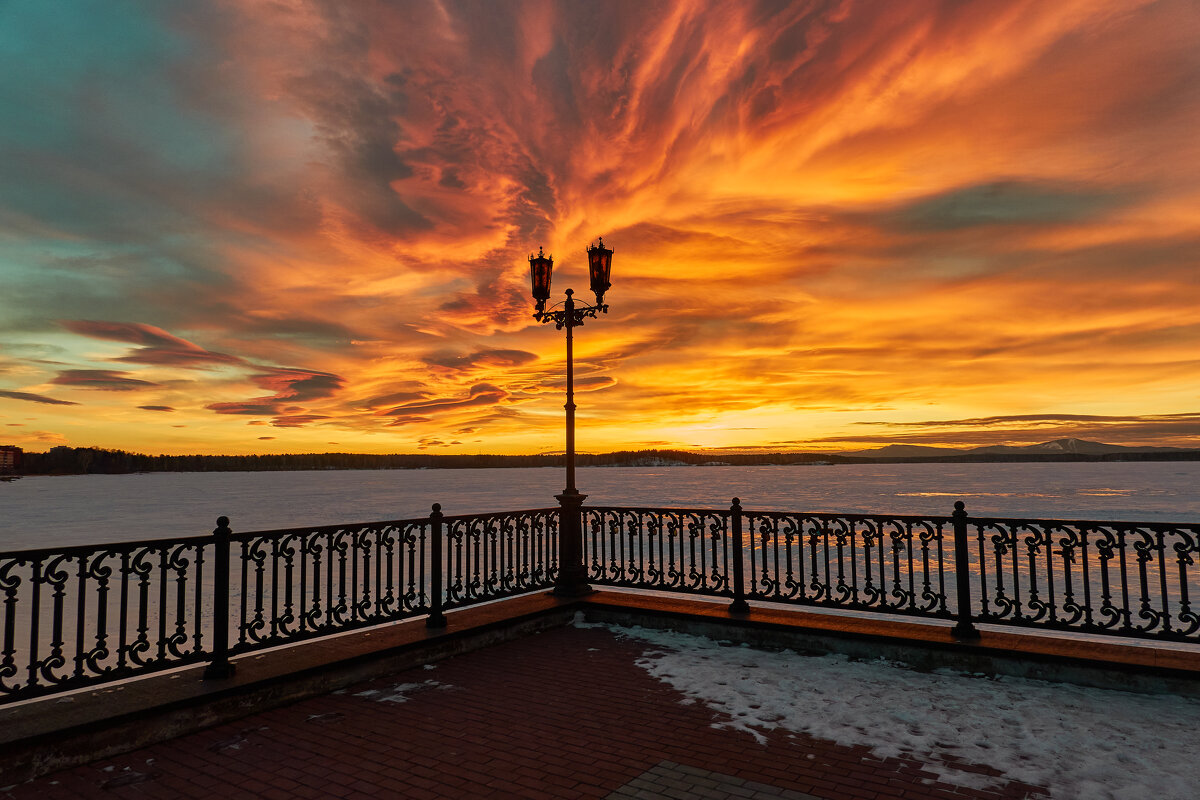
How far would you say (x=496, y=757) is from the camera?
503 centimetres

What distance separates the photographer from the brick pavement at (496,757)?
14.7 feet

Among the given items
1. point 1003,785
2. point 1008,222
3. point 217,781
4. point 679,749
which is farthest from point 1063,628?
point 1008,222

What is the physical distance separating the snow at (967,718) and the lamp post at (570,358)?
280 cm

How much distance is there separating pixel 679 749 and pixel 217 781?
3446 millimetres

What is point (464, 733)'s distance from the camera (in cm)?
549

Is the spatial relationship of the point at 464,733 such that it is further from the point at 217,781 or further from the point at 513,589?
the point at 513,589

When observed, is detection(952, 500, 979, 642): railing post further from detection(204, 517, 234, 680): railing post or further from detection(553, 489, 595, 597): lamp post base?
detection(204, 517, 234, 680): railing post

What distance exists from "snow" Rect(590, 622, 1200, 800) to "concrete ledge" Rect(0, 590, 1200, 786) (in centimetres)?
24

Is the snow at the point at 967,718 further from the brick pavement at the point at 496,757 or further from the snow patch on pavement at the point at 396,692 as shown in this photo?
the snow patch on pavement at the point at 396,692

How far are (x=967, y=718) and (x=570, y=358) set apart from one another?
7.33 metres

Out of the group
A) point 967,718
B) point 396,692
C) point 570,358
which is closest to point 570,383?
point 570,358

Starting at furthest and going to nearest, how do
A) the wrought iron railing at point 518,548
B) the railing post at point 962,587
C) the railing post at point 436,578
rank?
the wrought iron railing at point 518,548, the railing post at point 436,578, the railing post at point 962,587

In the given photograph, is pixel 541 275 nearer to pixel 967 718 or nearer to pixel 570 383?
pixel 570 383

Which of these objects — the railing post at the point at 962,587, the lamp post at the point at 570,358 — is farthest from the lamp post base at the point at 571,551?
the railing post at the point at 962,587
